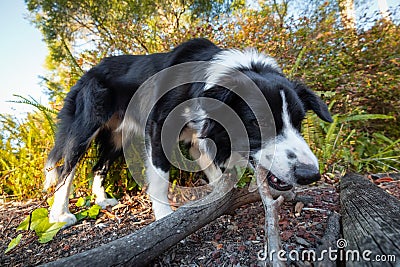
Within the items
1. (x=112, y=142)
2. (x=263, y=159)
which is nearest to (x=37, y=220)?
(x=112, y=142)

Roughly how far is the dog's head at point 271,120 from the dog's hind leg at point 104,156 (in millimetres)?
1336

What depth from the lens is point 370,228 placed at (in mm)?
1235

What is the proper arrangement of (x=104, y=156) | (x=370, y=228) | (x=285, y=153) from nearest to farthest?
1. (x=370, y=228)
2. (x=285, y=153)
3. (x=104, y=156)

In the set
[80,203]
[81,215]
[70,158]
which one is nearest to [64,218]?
[81,215]

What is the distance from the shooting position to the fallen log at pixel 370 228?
990 mm

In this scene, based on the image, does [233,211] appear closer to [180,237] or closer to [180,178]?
[180,237]

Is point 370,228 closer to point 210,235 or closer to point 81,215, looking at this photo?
point 210,235

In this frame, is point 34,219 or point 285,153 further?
point 34,219

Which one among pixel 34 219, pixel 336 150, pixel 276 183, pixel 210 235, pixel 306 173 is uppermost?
pixel 306 173

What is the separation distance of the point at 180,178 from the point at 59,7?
22.3ft

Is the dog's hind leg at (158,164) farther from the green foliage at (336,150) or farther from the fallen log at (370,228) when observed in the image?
the green foliage at (336,150)

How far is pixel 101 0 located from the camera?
707cm

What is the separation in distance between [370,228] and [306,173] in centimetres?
50

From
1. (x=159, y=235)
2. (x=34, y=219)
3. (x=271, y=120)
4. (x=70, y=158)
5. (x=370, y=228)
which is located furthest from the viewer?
(x=70, y=158)
